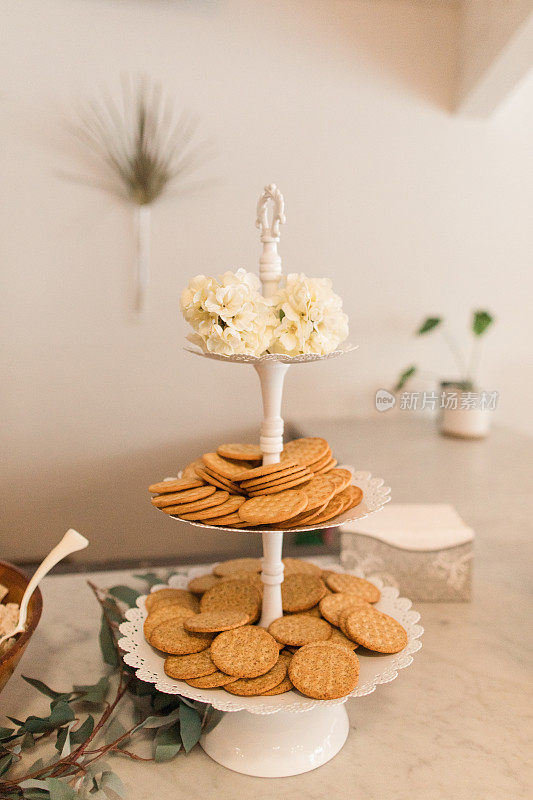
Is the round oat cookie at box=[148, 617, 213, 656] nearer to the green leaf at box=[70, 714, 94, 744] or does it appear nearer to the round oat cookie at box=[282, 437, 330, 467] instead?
the green leaf at box=[70, 714, 94, 744]

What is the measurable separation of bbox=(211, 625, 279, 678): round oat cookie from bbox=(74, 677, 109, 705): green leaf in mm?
183

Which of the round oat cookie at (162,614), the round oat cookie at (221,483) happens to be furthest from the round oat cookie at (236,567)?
the round oat cookie at (221,483)

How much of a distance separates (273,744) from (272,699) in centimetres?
7

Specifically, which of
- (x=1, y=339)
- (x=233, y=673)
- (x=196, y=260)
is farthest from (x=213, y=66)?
(x=233, y=673)

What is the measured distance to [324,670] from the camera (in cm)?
69

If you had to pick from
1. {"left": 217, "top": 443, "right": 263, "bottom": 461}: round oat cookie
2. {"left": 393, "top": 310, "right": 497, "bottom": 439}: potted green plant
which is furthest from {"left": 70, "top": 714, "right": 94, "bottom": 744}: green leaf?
{"left": 393, "top": 310, "right": 497, "bottom": 439}: potted green plant

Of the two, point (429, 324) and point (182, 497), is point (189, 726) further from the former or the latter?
point (429, 324)

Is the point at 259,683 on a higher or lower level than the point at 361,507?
lower

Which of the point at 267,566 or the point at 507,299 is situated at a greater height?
the point at 507,299

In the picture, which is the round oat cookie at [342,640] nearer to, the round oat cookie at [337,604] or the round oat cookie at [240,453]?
the round oat cookie at [337,604]

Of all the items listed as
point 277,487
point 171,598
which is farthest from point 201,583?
point 277,487

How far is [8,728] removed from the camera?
0.73 metres

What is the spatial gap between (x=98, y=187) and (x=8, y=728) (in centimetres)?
214

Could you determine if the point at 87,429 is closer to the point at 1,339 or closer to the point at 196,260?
the point at 1,339
